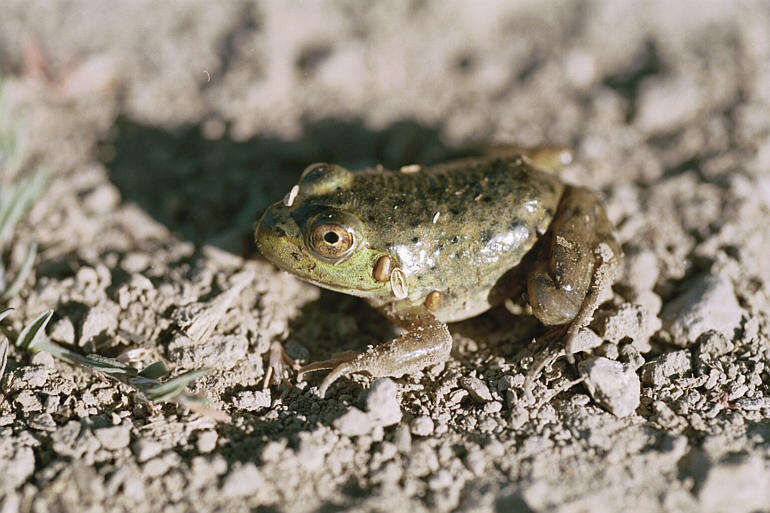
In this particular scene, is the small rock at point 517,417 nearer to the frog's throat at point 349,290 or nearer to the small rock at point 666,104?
the frog's throat at point 349,290

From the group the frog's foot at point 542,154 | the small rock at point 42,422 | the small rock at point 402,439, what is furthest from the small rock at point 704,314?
the small rock at point 42,422

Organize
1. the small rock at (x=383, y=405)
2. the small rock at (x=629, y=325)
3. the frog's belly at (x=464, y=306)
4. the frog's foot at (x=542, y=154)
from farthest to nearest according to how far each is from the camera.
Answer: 1. the frog's foot at (x=542, y=154)
2. the frog's belly at (x=464, y=306)
3. the small rock at (x=629, y=325)
4. the small rock at (x=383, y=405)

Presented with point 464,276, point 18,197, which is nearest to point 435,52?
point 464,276

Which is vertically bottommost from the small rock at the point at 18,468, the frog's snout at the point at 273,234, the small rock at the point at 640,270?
the small rock at the point at 18,468

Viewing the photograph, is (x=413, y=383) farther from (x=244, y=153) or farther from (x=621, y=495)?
(x=244, y=153)

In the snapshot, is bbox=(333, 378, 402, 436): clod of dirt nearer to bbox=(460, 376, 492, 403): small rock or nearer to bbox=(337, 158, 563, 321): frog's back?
bbox=(460, 376, 492, 403): small rock

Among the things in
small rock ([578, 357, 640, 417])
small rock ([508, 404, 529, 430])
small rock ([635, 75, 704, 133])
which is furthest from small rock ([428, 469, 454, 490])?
small rock ([635, 75, 704, 133])
